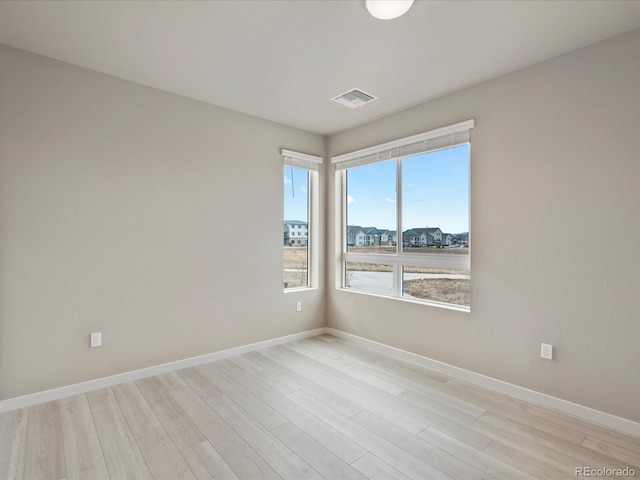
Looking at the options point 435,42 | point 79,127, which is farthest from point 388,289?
point 79,127

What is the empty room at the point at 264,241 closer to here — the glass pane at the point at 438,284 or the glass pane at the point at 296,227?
the glass pane at the point at 438,284

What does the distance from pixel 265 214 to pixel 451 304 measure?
220 cm

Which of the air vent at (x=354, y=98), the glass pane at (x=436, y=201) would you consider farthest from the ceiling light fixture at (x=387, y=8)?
the glass pane at (x=436, y=201)

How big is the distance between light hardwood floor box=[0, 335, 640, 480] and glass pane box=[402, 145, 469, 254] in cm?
131

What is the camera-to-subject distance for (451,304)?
10.6 feet

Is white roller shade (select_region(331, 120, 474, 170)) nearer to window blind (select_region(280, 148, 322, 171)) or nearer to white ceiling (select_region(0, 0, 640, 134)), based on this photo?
window blind (select_region(280, 148, 322, 171))

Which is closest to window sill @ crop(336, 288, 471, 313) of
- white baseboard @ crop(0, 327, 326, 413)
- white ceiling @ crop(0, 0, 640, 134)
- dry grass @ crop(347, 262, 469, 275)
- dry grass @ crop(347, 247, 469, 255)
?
dry grass @ crop(347, 262, 469, 275)

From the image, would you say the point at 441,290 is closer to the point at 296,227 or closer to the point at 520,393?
the point at 520,393

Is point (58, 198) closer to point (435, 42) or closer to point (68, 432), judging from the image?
point (68, 432)

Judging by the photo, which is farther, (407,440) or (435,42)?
(435,42)

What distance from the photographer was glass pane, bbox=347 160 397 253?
12.5ft

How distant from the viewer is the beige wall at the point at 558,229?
2221 mm

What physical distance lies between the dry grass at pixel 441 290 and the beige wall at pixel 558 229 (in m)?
0.16

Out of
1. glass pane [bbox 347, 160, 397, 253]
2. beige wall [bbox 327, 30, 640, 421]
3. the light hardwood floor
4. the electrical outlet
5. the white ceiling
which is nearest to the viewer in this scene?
the light hardwood floor
